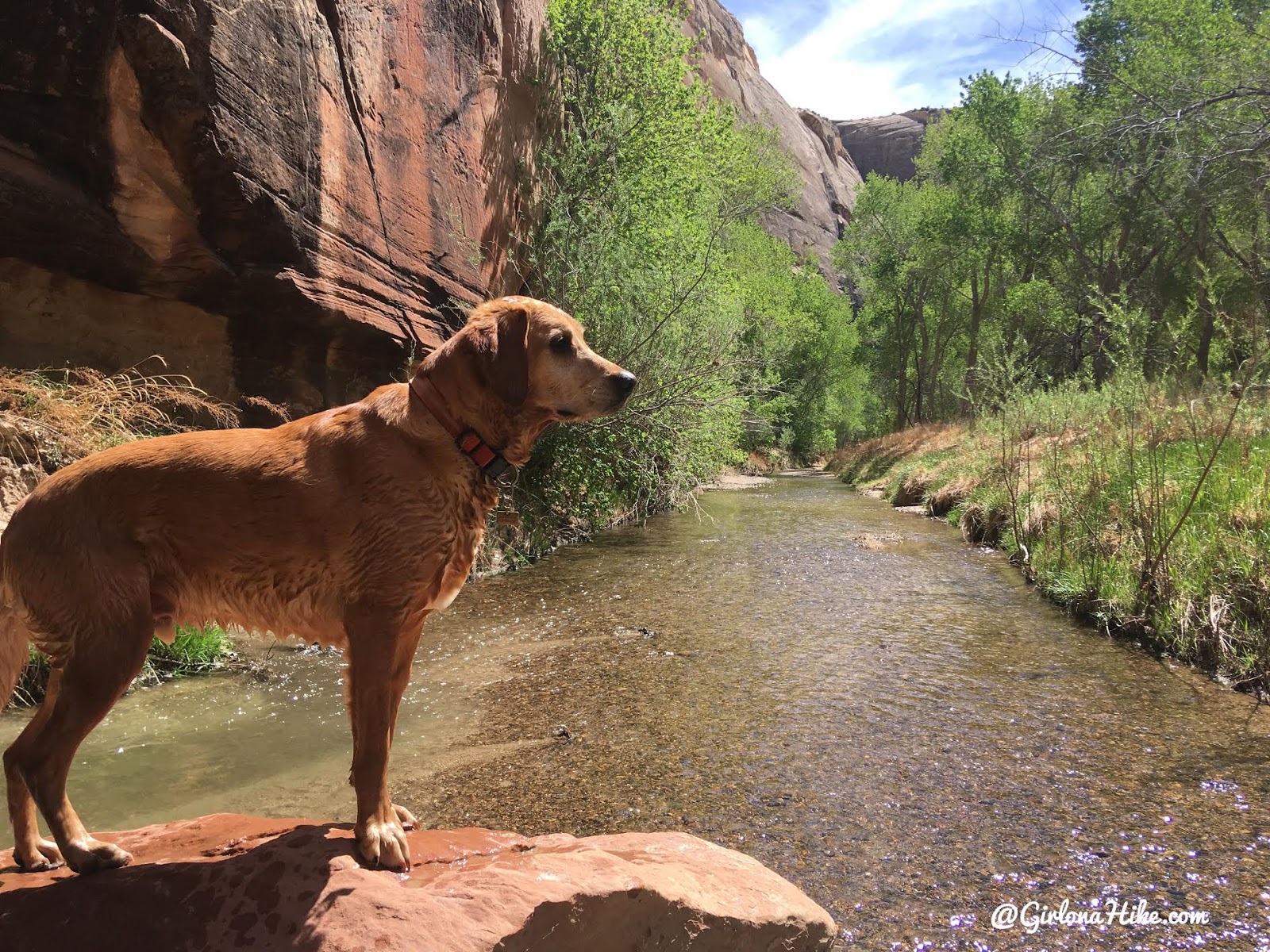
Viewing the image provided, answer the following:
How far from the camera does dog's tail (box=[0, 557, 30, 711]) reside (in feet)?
9.47

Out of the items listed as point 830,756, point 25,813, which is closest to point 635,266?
point 830,756

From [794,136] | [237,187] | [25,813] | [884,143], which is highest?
[884,143]

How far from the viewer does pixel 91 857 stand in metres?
2.67

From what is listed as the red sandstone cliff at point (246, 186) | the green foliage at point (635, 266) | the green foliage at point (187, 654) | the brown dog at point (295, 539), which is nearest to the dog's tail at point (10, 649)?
the brown dog at point (295, 539)

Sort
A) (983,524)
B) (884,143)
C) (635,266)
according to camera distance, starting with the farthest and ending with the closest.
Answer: (884,143) → (983,524) → (635,266)

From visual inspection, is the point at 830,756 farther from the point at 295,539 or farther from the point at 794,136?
the point at 794,136

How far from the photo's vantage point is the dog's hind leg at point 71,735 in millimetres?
2621

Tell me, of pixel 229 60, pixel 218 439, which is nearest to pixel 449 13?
pixel 229 60

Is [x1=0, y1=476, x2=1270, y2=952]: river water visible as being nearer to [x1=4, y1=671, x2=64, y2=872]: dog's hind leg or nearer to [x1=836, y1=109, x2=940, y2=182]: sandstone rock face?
[x1=4, y1=671, x2=64, y2=872]: dog's hind leg

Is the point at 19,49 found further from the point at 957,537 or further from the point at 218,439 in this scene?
the point at 957,537

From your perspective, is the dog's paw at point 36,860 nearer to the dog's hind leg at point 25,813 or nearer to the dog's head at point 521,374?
the dog's hind leg at point 25,813

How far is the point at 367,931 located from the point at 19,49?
843 cm

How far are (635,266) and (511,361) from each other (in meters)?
10.2

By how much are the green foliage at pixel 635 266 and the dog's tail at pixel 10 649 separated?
8878 millimetres
